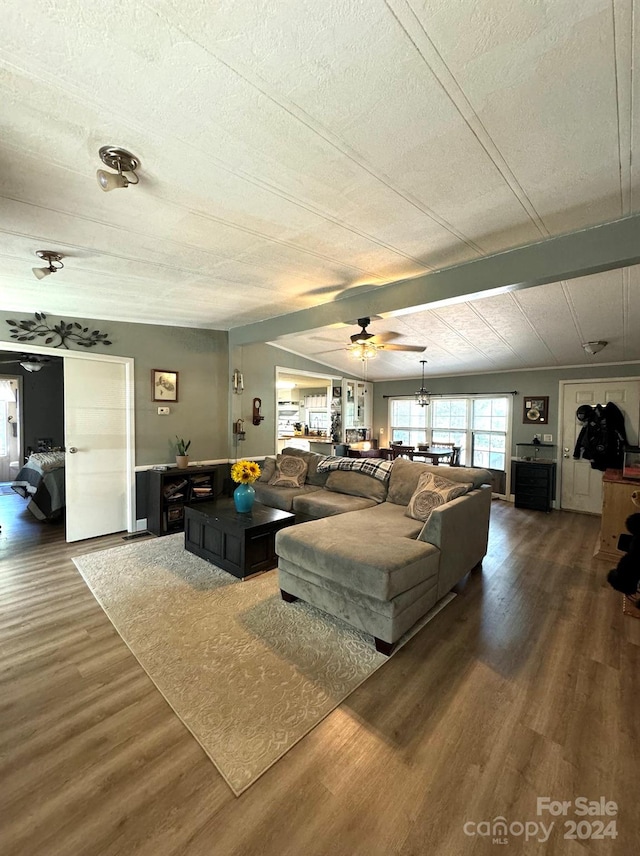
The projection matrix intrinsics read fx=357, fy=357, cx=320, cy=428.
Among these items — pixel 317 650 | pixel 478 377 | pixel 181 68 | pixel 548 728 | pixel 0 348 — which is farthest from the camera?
pixel 478 377

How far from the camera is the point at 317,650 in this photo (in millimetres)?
2250

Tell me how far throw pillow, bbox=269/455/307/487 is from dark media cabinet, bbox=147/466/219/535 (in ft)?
2.83

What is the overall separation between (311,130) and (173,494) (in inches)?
160

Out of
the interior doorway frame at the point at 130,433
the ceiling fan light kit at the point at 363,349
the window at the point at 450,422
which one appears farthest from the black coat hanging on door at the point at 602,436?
→ the interior doorway frame at the point at 130,433

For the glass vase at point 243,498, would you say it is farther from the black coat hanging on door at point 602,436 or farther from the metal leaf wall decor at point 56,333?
the black coat hanging on door at point 602,436

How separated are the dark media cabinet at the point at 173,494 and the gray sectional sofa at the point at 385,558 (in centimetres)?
194

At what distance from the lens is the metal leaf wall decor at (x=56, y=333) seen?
3619mm

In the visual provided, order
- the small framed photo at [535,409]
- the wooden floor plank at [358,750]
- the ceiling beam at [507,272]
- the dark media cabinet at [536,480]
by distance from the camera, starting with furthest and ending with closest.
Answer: the small framed photo at [535,409], the dark media cabinet at [536,480], the ceiling beam at [507,272], the wooden floor plank at [358,750]

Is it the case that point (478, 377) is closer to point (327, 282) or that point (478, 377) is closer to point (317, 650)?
point (327, 282)

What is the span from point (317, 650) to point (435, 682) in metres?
0.71

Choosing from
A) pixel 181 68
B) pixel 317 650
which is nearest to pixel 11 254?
pixel 181 68

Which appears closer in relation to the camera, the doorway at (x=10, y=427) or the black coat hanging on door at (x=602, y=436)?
the black coat hanging on door at (x=602, y=436)

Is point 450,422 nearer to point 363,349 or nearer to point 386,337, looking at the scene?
point 386,337

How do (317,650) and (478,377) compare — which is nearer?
(317,650)
